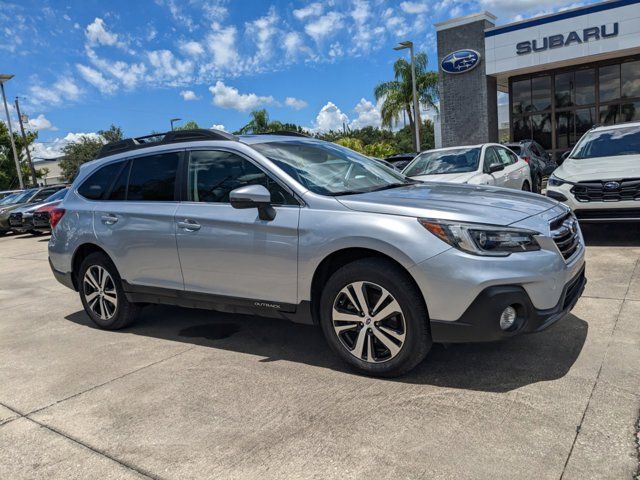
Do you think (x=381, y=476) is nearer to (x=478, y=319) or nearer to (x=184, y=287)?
(x=478, y=319)

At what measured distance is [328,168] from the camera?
4246 millimetres

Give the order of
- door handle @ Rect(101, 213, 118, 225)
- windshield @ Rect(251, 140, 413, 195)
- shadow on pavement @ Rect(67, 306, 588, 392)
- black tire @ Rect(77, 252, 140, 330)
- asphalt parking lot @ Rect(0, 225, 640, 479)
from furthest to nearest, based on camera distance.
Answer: black tire @ Rect(77, 252, 140, 330) < door handle @ Rect(101, 213, 118, 225) < windshield @ Rect(251, 140, 413, 195) < shadow on pavement @ Rect(67, 306, 588, 392) < asphalt parking lot @ Rect(0, 225, 640, 479)

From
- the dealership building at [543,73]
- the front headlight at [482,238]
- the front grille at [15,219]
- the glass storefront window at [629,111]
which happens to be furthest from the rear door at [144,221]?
the glass storefront window at [629,111]

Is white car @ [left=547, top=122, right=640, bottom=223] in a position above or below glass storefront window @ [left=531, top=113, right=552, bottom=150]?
below

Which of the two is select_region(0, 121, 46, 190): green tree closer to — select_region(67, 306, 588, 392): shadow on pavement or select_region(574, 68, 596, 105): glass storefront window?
select_region(574, 68, 596, 105): glass storefront window

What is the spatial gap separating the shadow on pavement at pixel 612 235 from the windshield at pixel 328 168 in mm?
3879

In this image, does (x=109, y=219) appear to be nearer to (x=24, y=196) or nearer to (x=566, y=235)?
(x=566, y=235)

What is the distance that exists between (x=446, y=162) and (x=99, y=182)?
5973mm

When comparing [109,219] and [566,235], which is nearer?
[566,235]

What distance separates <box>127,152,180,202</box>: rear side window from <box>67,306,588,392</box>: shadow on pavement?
1319 mm

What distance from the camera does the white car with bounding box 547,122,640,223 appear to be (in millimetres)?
6500

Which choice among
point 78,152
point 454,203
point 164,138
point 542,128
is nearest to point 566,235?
point 454,203

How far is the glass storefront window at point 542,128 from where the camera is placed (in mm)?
22797

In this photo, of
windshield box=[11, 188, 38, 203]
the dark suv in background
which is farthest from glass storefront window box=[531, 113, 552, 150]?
windshield box=[11, 188, 38, 203]
